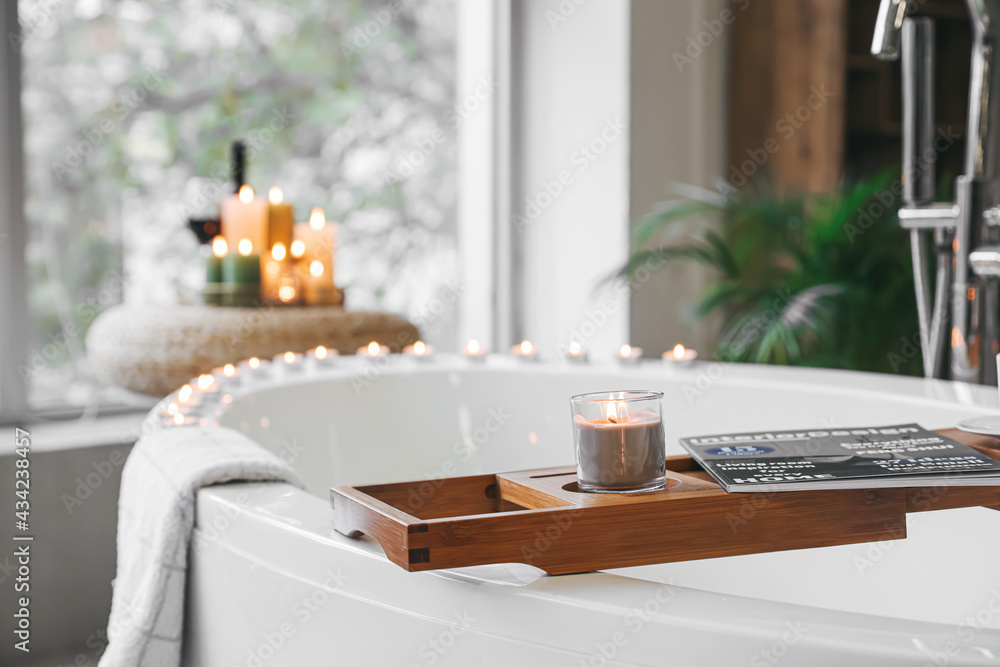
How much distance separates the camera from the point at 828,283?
1.93 metres

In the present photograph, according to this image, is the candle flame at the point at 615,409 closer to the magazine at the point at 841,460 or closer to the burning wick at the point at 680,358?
the magazine at the point at 841,460

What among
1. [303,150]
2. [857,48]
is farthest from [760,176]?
[303,150]

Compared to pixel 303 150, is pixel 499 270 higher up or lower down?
lower down

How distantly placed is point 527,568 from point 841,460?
237mm

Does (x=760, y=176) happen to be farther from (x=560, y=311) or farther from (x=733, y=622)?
(x=733, y=622)

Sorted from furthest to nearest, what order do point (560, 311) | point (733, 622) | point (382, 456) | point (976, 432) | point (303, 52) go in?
point (560, 311) → point (303, 52) → point (382, 456) → point (976, 432) → point (733, 622)

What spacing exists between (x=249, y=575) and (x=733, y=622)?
367 mm

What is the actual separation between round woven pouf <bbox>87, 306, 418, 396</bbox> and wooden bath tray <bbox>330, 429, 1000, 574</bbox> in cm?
104

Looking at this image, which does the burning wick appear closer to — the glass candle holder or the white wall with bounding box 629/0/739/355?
the glass candle holder

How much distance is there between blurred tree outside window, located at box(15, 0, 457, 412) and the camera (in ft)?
6.47

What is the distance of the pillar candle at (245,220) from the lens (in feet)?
5.84

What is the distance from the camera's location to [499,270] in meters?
2.62

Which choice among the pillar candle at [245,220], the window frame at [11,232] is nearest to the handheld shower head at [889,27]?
the pillar candle at [245,220]

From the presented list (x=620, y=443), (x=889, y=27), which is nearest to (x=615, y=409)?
(x=620, y=443)
